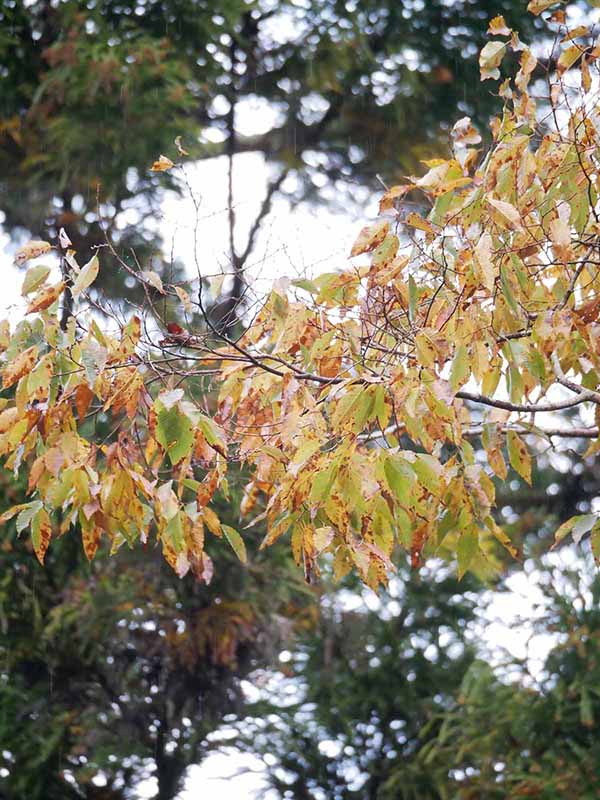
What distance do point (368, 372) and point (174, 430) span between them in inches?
18.1

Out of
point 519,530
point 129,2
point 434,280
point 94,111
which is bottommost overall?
point 434,280

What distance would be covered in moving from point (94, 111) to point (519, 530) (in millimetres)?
4050

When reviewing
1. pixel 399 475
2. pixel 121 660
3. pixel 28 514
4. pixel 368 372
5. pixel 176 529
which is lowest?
pixel 399 475

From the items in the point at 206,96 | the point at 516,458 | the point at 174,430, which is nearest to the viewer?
the point at 174,430

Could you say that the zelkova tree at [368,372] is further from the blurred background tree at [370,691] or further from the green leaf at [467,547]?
the blurred background tree at [370,691]

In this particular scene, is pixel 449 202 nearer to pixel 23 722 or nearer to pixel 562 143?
pixel 562 143

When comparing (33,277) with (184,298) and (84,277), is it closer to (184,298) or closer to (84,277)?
(84,277)

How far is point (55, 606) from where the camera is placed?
6.21 meters

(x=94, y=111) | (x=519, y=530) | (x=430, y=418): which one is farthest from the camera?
(x=519, y=530)

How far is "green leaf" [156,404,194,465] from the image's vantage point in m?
2.20

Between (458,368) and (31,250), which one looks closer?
(458,368)

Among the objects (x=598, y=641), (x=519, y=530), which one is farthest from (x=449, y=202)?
(x=519, y=530)

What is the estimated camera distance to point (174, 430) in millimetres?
2211

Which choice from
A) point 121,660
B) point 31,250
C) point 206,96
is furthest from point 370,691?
point 31,250
